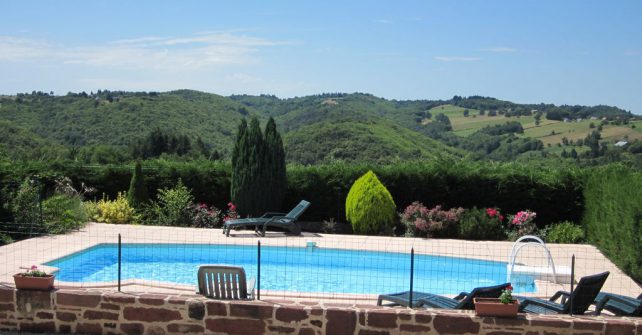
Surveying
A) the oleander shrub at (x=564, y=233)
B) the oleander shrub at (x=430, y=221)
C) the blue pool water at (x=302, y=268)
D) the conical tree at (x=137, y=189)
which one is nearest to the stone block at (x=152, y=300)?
the blue pool water at (x=302, y=268)

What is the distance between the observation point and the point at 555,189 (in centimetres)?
1625

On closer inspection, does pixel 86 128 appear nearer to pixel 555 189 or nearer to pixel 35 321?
pixel 555 189

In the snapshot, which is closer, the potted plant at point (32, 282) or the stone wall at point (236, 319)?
the stone wall at point (236, 319)

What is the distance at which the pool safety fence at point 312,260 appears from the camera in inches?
440

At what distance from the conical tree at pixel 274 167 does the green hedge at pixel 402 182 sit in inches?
21.6

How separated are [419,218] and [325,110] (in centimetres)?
3672

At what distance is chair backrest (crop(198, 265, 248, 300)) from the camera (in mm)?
7445

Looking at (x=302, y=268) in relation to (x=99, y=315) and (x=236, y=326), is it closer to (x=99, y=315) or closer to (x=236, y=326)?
(x=236, y=326)

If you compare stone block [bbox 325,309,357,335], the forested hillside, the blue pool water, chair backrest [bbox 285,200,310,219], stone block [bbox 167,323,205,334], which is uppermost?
the forested hillside

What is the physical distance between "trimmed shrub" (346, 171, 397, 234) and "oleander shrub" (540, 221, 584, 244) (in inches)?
139

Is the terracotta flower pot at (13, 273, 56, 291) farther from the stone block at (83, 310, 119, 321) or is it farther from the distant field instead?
the distant field

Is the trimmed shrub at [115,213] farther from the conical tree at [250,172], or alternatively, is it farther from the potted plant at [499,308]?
the potted plant at [499,308]

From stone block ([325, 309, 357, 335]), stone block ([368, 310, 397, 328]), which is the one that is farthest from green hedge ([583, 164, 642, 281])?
stone block ([325, 309, 357, 335])

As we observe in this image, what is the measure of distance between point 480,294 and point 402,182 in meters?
9.50
